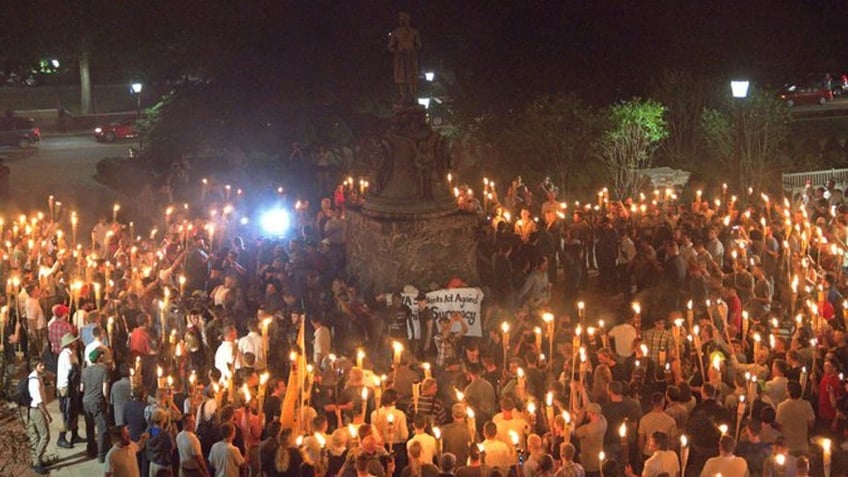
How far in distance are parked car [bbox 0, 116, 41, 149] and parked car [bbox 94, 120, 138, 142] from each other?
3.20m

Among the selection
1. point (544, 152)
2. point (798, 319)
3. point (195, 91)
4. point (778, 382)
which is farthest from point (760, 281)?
point (195, 91)

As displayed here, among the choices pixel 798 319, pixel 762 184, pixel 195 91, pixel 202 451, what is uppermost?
pixel 195 91

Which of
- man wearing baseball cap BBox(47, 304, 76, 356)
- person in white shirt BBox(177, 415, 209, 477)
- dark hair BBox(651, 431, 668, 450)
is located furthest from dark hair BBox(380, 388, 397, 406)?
man wearing baseball cap BBox(47, 304, 76, 356)

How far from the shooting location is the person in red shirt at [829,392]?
41.0ft

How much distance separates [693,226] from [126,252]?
954cm

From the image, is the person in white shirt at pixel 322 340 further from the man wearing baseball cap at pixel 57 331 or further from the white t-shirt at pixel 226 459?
the white t-shirt at pixel 226 459

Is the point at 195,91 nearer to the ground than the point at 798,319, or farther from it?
farther from it

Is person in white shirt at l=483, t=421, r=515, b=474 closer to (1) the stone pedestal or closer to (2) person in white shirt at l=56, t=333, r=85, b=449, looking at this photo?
Result: (2) person in white shirt at l=56, t=333, r=85, b=449

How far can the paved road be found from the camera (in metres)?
32.0

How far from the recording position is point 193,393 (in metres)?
12.4

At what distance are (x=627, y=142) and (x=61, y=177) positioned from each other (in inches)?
752

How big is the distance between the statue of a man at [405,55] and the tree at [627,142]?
10893 millimetres

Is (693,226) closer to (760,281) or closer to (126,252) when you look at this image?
(760,281)

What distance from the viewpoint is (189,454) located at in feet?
36.7
